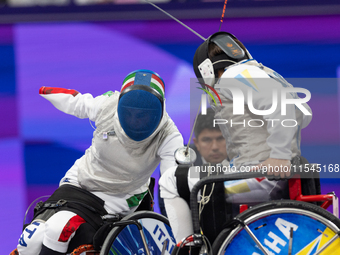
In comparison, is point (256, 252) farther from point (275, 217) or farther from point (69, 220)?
point (69, 220)

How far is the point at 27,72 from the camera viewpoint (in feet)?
11.1

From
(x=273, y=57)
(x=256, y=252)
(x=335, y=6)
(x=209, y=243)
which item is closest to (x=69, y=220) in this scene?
→ (x=209, y=243)

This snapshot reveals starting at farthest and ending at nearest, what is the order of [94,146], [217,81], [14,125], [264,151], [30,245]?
[14,125] < [94,146] < [30,245] < [217,81] < [264,151]

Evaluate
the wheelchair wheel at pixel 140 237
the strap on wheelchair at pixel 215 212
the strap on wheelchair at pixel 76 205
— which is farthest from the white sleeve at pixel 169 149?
the strap on wheelchair at pixel 215 212

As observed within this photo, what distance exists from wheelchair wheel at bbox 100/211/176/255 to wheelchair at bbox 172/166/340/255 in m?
0.56

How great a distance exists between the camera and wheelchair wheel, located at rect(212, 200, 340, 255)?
4.55 feet

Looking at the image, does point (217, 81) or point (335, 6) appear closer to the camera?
point (217, 81)

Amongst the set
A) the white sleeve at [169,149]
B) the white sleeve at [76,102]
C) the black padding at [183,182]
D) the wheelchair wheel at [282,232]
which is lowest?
the wheelchair wheel at [282,232]

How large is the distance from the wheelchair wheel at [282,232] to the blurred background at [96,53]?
1757 mm

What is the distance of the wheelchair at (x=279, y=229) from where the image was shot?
139 centimetres

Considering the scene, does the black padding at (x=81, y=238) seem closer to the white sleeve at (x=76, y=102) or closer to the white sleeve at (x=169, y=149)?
the white sleeve at (x=169, y=149)

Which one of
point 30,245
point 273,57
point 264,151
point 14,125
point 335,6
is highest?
point 335,6

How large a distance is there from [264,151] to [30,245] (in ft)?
3.81

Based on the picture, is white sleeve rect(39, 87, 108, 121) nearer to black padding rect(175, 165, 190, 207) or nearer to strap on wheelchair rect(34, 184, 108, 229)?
strap on wheelchair rect(34, 184, 108, 229)
